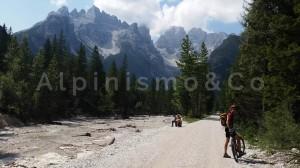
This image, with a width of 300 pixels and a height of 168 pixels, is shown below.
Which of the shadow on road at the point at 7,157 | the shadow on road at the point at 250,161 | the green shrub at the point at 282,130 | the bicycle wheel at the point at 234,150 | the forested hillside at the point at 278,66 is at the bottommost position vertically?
the shadow on road at the point at 7,157

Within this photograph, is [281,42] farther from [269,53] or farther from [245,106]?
[245,106]

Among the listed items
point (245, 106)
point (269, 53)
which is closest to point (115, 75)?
point (245, 106)

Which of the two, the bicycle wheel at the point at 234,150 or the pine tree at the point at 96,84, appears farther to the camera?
the pine tree at the point at 96,84

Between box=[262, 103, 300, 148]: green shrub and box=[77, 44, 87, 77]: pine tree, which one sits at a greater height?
box=[77, 44, 87, 77]: pine tree

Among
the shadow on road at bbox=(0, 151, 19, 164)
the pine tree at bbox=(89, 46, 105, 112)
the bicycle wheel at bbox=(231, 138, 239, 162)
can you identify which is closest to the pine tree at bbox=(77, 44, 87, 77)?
the pine tree at bbox=(89, 46, 105, 112)

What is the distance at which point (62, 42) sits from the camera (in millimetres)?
118188

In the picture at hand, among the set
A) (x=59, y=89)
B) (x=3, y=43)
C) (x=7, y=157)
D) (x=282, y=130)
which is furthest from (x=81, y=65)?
(x=282, y=130)

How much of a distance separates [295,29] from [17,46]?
6836 centimetres

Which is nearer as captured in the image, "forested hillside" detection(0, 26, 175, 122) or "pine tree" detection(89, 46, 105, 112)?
"forested hillside" detection(0, 26, 175, 122)

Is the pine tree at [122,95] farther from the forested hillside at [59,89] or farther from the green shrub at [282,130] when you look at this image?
the green shrub at [282,130]

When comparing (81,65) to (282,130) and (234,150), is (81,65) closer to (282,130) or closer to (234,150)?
(282,130)

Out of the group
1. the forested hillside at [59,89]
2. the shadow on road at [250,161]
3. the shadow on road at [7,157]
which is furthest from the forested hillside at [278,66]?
the forested hillside at [59,89]

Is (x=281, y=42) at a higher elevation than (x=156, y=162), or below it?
higher

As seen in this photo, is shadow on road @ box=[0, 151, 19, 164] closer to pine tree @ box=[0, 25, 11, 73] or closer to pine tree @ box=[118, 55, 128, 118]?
pine tree @ box=[0, 25, 11, 73]
